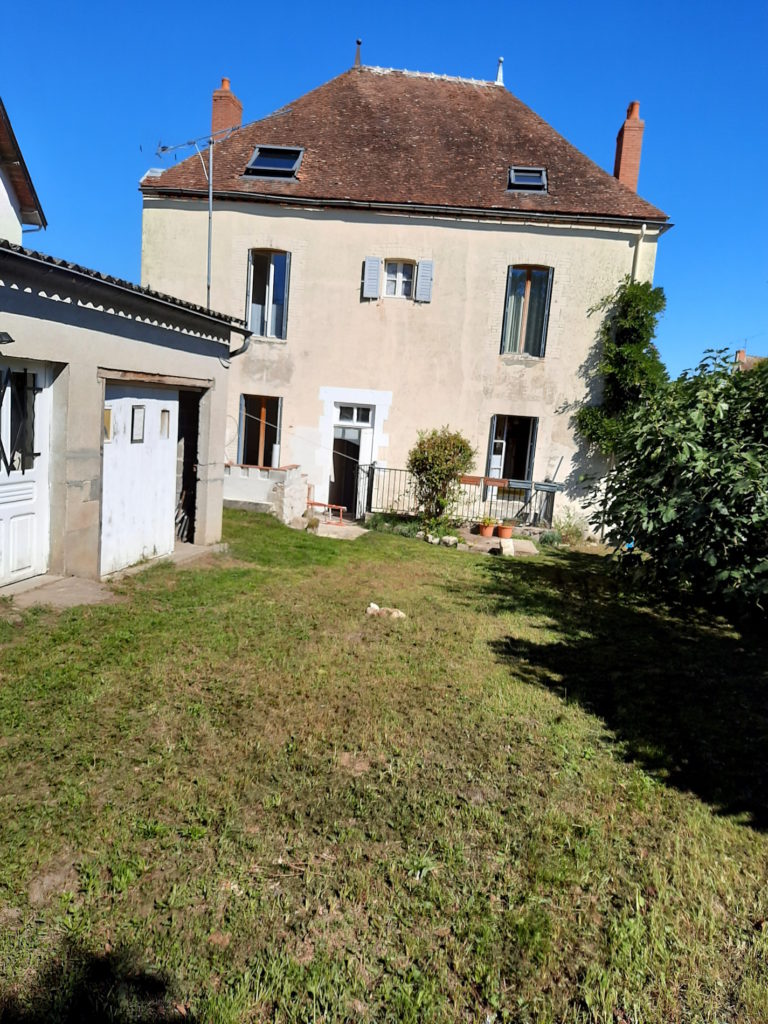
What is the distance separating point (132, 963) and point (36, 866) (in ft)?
2.42

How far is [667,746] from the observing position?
15.0 ft

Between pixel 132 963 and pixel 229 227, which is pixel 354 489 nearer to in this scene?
pixel 229 227

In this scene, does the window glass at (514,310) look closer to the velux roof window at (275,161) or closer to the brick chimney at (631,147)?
the brick chimney at (631,147)

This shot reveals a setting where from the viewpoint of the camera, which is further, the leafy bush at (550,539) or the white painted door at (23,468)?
the leafy bush at (550,539)

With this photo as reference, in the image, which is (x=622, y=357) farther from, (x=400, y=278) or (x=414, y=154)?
(x=414, y=154)

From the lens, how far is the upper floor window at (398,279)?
581 inches

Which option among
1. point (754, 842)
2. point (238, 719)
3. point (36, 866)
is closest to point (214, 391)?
point (238, 719)

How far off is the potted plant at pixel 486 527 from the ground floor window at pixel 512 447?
127 cm

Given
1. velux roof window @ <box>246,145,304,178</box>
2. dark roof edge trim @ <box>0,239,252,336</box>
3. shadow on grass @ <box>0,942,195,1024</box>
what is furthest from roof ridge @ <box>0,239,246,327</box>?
velux roof window @ <box>246,145,304,178</box>

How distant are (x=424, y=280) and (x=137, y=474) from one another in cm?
896

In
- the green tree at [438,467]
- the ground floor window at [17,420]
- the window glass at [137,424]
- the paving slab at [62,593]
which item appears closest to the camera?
the ground floor window at [17,420]

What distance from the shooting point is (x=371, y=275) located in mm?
14516

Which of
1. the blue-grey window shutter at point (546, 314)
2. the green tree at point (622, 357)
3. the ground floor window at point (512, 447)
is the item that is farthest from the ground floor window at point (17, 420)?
the blue-grey window shutter at point (546, 314)

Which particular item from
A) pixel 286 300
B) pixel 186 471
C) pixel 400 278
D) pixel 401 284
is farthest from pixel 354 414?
pixel 186 471
